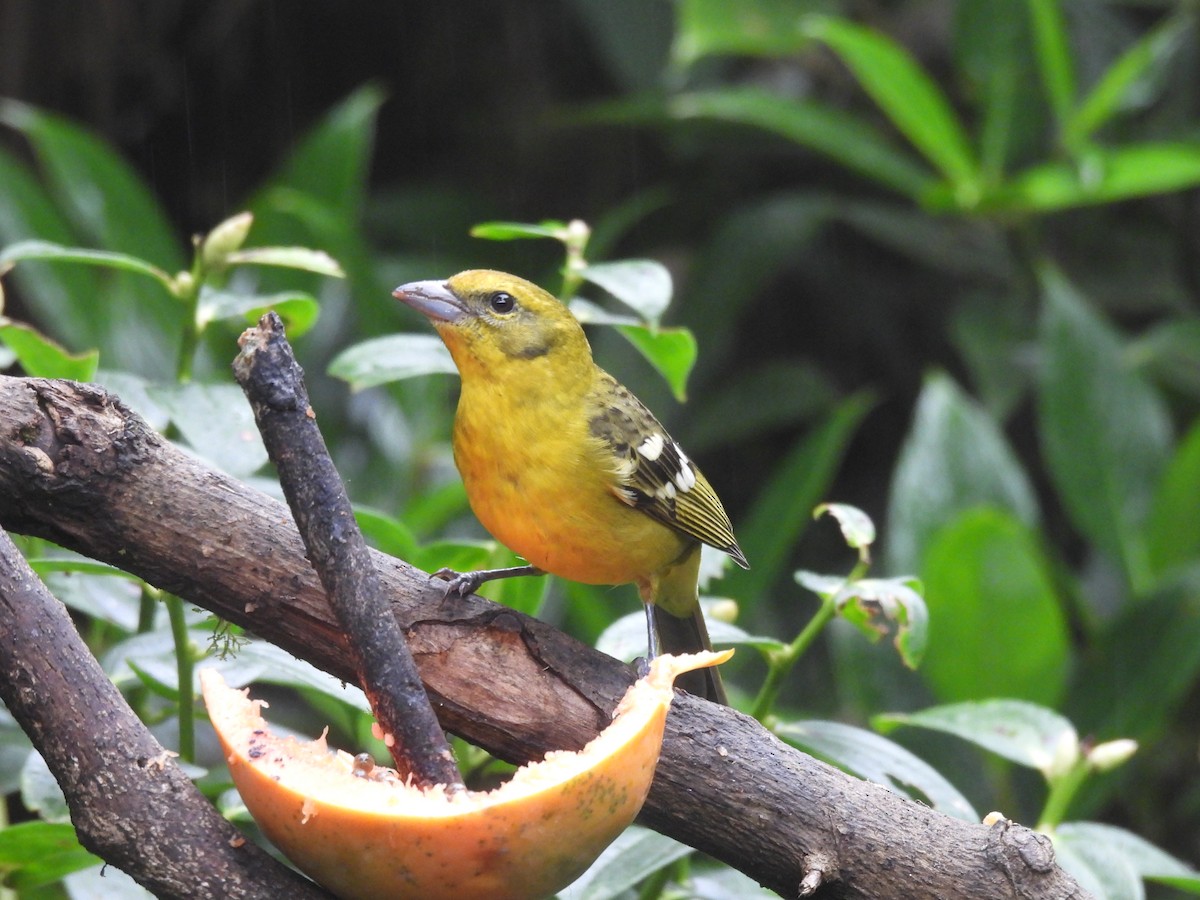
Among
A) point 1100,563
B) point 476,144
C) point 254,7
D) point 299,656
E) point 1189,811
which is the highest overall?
point 254,7

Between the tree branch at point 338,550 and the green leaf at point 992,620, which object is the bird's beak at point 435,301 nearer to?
the tree branch at point 338,550

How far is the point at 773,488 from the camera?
3.48 metres

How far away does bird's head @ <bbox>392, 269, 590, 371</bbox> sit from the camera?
1846 millimetres

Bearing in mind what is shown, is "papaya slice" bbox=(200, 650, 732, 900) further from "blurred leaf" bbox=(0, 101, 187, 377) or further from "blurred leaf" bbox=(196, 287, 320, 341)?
"blurred leaf" bbox=(0, 101, 187, 377)

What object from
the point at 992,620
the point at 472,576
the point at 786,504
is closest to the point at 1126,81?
the point at 786,504

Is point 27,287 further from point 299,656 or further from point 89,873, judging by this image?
point 299,656

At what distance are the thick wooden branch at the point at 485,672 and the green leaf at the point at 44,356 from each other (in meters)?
0.39

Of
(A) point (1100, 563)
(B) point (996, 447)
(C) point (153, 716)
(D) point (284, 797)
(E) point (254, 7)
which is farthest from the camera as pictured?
(E) point (254, 7)

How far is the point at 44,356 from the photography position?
1680 mm

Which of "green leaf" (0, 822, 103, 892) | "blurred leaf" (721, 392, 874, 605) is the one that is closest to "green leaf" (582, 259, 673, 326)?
"green leaf" (0, 822, 103, 892)

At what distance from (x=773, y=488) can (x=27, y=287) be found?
6.49 feet

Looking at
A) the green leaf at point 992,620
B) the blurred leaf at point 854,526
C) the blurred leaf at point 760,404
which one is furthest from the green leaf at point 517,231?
the blurred leaf at point 760,404

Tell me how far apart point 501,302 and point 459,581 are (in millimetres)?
512

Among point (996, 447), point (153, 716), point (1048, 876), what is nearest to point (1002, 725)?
point (1048, 876)
